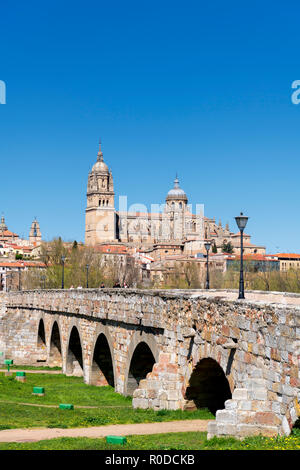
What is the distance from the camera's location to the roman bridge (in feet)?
37.1

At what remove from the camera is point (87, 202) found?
198m

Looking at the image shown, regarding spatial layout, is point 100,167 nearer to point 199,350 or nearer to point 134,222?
point 134,222

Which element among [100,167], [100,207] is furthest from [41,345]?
[100,167]

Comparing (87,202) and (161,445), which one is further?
(87,202)

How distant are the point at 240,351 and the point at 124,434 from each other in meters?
3.05

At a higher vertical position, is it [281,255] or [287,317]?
[281,255]

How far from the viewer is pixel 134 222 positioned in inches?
7721

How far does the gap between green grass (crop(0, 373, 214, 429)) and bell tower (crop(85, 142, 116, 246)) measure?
15876 cm

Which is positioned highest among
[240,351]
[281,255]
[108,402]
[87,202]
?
[87,202]

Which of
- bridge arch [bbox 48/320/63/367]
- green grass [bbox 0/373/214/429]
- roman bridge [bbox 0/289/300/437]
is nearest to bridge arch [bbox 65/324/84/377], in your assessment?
roman bridge [bbox 0/289/300/437]

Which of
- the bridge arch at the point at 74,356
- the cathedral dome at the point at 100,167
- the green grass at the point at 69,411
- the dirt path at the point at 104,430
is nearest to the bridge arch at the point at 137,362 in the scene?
the green grass at the point at 69,411

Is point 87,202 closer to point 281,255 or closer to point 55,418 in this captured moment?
point 281,255

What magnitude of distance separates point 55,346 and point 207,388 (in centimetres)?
2303

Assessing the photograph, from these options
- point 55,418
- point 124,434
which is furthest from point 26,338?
point 124,434
